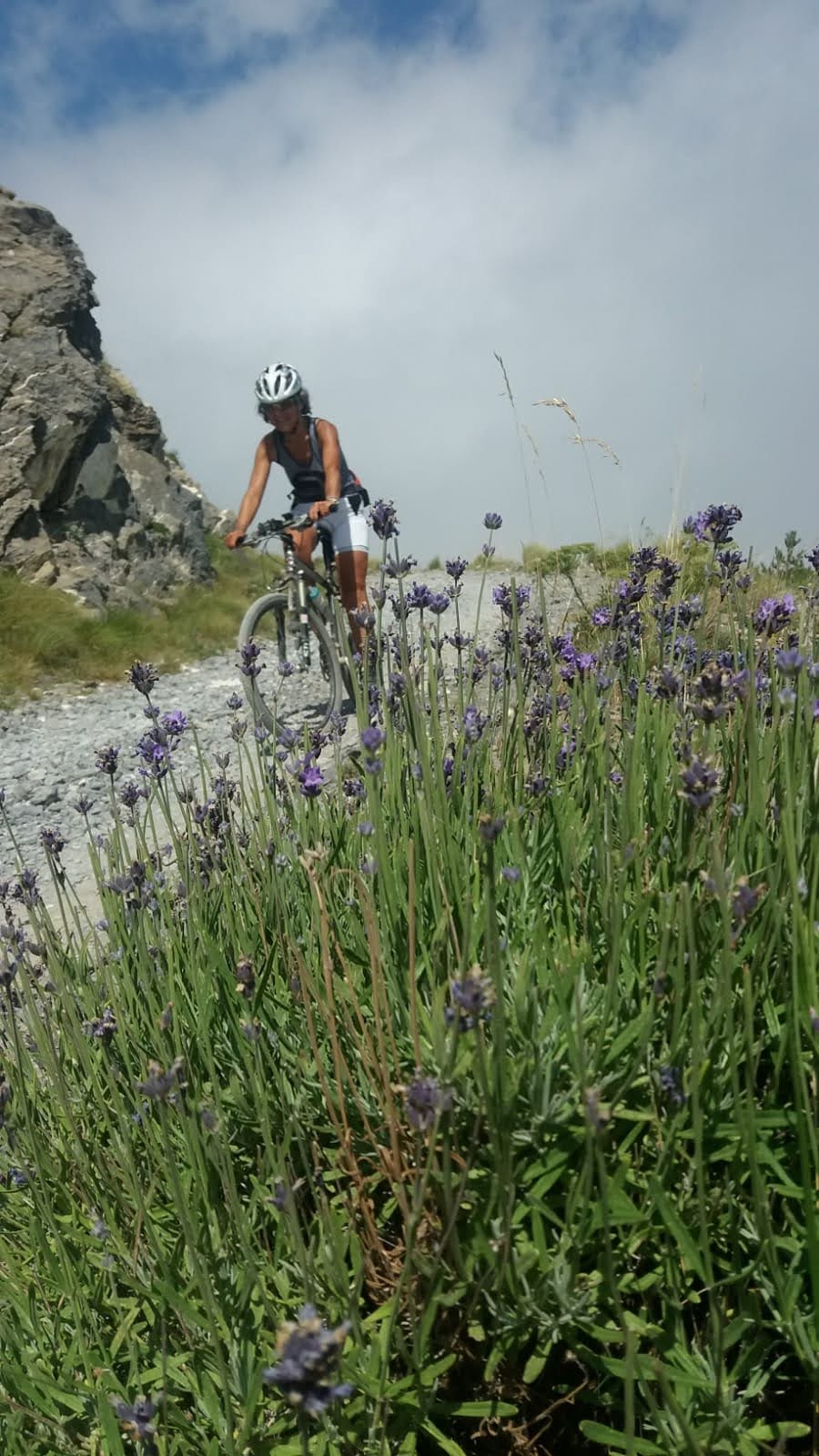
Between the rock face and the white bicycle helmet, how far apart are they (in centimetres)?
627

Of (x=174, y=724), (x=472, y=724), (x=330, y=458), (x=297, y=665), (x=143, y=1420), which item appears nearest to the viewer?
(x=143, y=1420)

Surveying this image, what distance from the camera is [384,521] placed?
2.55m

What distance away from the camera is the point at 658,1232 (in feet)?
4.68

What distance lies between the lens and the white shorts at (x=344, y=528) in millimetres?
7086

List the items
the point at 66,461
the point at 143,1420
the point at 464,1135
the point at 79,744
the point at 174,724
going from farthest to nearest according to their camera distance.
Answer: the point at 66,461, the point at 79,744, the point at 174,724, the point at 464,1135, the point at 143,1420

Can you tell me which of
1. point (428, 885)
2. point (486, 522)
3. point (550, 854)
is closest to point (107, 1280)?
point (428, 885)

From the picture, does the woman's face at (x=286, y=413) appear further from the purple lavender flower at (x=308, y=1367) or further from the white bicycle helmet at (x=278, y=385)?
the purple lavender flower at (x=308, y=1367)

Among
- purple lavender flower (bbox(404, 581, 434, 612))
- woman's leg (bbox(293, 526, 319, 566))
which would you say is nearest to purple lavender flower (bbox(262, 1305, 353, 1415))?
purple lavender flower (bbox(404, 581, 434, 612))

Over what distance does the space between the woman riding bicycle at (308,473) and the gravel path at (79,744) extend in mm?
813

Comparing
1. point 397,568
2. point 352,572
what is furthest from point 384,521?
point 352,572

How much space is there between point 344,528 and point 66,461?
8.27 metres

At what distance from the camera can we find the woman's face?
23.8ft

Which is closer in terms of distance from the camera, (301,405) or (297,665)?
(301,405)

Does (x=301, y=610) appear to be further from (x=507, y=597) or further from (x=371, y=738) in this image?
(x=371, y=738)
